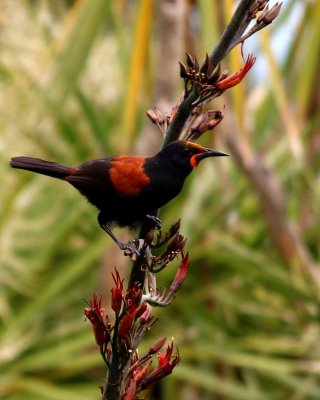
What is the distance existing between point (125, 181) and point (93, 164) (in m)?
0.09

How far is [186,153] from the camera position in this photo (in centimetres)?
192

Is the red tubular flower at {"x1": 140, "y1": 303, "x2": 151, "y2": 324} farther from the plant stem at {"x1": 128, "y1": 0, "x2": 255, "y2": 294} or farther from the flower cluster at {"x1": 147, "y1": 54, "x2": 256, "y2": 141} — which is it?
the flower cluster at {"x1": 147, "y1": 54, "x2": 256, "y2": 141}

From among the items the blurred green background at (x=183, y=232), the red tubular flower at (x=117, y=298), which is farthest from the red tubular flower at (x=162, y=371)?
the blurred green background at (x=183, y=232)

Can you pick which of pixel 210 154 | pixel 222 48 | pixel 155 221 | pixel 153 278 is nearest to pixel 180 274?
pixel 153 278

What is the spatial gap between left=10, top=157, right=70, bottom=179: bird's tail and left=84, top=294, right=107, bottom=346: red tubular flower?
552 mm

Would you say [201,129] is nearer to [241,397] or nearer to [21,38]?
[241,397]

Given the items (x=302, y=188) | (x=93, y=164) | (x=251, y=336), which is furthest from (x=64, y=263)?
(x=93, y=164)

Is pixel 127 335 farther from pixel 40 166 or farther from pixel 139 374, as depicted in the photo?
pixel 40 166

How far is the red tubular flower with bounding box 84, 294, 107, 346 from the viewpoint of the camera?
158 centimetres

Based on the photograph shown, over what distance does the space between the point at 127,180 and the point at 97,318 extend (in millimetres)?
563

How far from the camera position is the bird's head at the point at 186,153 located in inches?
73.3

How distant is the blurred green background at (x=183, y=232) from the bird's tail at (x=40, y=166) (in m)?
1.61

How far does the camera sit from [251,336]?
4953 millimetres

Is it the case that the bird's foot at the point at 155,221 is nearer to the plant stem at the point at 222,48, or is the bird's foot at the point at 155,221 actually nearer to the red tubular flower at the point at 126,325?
the plant stem at the point at 222,48
